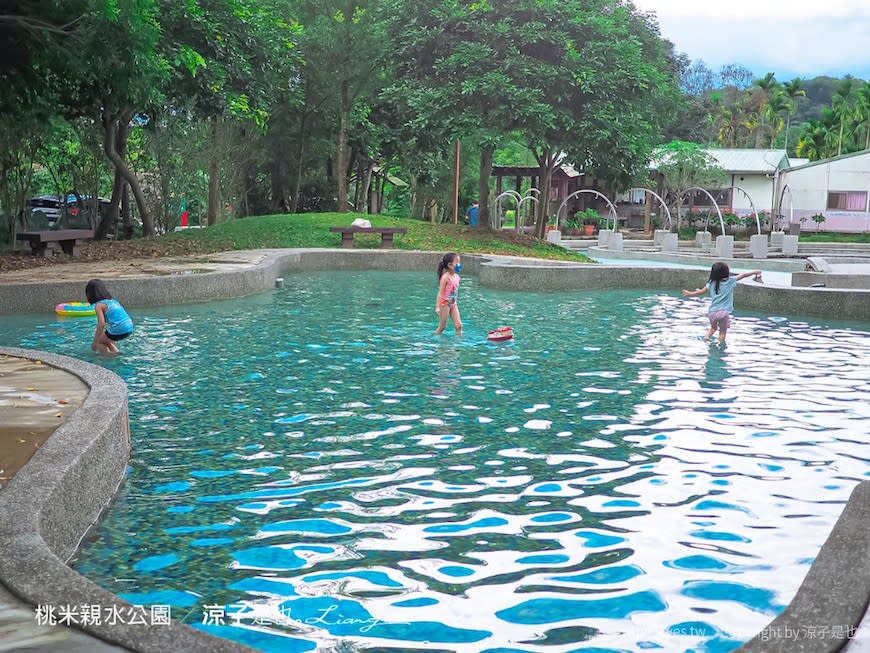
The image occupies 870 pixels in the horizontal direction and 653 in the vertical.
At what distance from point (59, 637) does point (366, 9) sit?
1348 inches

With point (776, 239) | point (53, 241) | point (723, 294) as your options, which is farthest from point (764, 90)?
point (723, 294)

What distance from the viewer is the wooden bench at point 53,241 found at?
2100cm

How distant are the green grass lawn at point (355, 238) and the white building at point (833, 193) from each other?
25.8 meters

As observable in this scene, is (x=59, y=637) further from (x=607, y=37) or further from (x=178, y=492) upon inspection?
(x=607, y=37)

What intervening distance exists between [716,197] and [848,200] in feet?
23.4

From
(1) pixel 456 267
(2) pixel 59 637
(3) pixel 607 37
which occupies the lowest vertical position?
(2) pixel 59 637

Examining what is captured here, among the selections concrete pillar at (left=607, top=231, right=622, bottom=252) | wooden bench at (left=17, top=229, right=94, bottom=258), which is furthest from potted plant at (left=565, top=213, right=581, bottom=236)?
wooden bench at (left=17, top=229, right=94, bottom=258)

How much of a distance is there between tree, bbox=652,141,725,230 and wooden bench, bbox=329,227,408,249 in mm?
22886

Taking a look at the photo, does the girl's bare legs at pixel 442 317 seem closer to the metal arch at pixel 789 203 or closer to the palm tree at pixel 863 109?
the metal arch at pixel 789 203

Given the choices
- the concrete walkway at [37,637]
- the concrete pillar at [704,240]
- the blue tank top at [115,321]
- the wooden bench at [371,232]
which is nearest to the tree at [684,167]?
the concrete pillar at [704,240]

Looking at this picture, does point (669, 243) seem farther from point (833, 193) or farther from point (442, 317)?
point (442, 317)

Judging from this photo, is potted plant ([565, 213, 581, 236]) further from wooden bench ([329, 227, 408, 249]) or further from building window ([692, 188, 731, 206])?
wooden bench ([329, 227, 408, 249])

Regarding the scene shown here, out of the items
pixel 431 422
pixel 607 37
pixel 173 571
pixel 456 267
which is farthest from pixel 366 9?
pixel 173 571

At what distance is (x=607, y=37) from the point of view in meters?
27.9
